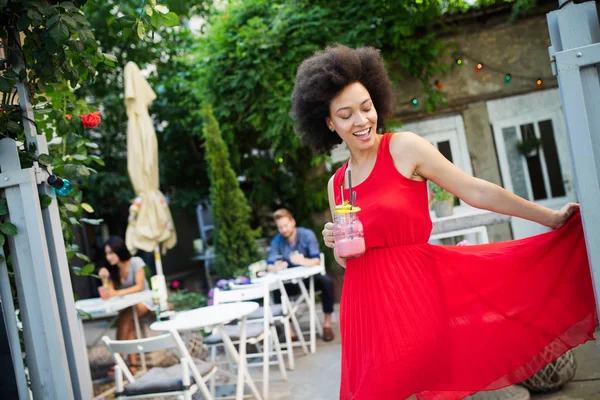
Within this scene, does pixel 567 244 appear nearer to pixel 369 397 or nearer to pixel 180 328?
pixel 369 397

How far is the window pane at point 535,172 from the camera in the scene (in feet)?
24.6

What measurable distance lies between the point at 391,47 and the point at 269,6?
1.61 metres

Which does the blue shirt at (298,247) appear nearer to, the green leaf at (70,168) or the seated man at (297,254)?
the seated man at (297,254)

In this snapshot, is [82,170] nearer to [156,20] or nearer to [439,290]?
[156,20]

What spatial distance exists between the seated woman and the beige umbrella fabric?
1.11 ft

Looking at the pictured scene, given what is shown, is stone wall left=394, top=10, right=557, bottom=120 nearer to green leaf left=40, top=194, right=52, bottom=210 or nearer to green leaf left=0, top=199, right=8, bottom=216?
green leaf left=40, top=194, right=52, bottom=210

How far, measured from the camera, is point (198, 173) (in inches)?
402

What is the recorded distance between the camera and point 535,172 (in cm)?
750

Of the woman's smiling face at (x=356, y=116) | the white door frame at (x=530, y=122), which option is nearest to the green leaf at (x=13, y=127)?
the woman's smiling face at (x=356, y=116)

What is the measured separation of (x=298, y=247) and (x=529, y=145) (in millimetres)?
3271

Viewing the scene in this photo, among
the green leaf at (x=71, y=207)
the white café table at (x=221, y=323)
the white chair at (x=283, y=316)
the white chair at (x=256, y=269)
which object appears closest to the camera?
the green leaf at (x=71, y=207)

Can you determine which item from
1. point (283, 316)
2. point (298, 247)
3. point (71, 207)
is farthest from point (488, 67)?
point (71, 207)

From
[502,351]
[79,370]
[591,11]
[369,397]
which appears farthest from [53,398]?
[591,11]

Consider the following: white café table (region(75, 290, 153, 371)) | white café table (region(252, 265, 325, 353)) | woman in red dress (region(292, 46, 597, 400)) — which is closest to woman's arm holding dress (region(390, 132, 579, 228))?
woman in red dress (region(292, 46, 597, 400))
